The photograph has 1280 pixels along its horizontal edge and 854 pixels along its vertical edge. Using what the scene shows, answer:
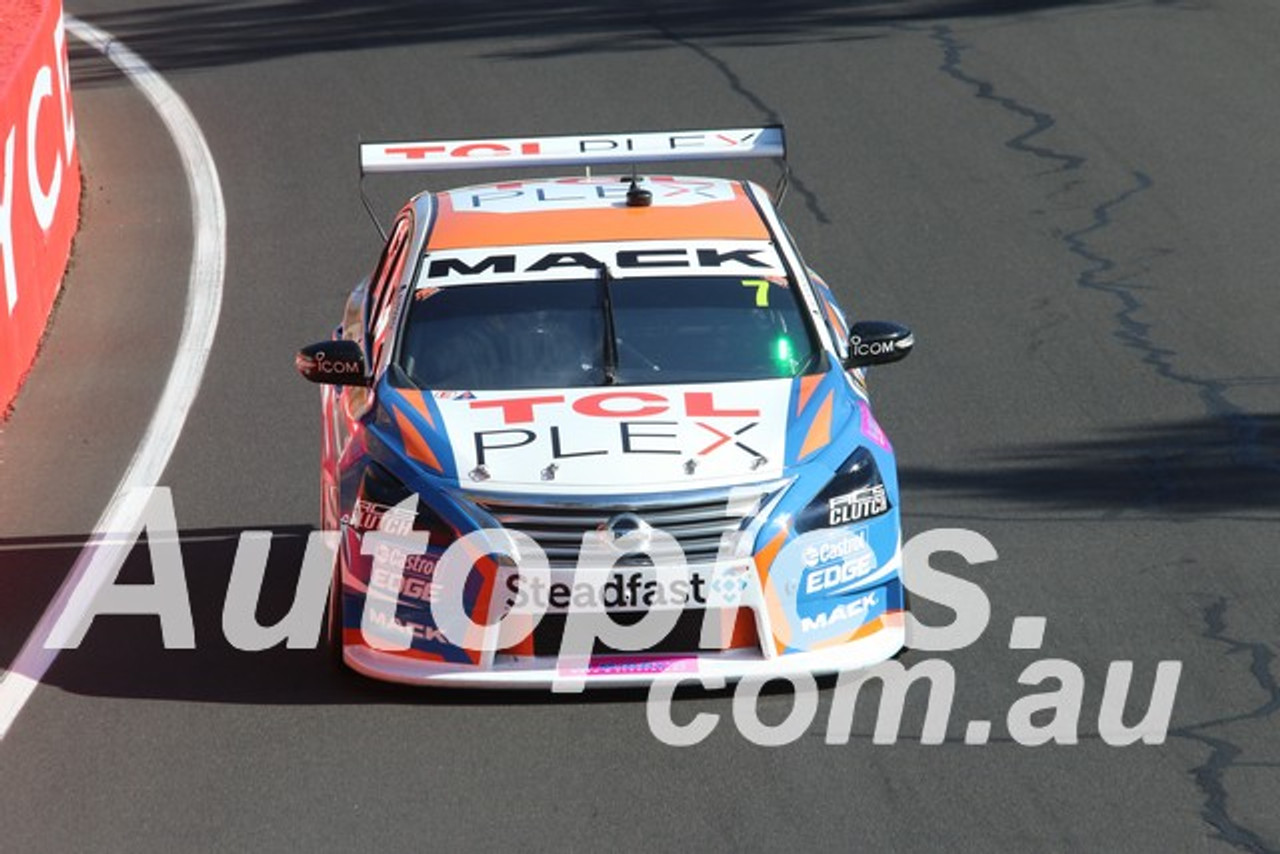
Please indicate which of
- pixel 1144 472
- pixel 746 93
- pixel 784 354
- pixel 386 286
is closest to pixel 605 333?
pixel 784 354

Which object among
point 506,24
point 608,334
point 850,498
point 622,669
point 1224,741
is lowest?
point 506,24

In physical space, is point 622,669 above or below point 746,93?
above

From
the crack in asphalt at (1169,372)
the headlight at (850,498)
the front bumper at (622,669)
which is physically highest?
the headlight at (850,498)

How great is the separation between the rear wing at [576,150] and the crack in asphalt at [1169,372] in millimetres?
2525

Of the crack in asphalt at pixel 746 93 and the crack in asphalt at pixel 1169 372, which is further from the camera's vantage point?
the crack in asphalt at pixel 746 93

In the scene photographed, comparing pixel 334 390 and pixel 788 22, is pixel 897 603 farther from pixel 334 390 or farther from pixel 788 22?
pixel 788 22

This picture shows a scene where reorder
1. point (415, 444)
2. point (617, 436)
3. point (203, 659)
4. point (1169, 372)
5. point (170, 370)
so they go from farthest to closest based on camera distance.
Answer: point (170, 370)
point (1169, 372)
point (203, 659)
point (415, 444)
point (617, 436)

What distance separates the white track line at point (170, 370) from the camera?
9586mm

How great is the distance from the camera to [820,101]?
800 inches

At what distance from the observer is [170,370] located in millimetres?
14258

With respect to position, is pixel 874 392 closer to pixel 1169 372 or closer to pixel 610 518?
pixel 1169 372

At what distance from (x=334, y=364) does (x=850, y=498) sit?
208cm

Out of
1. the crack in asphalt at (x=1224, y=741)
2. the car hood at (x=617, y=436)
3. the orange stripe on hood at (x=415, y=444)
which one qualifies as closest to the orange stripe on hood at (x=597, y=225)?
the car hood at (x=617, y=436)

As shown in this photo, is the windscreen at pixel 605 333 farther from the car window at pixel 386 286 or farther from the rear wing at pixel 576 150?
the rear wing at pixel 576 150
